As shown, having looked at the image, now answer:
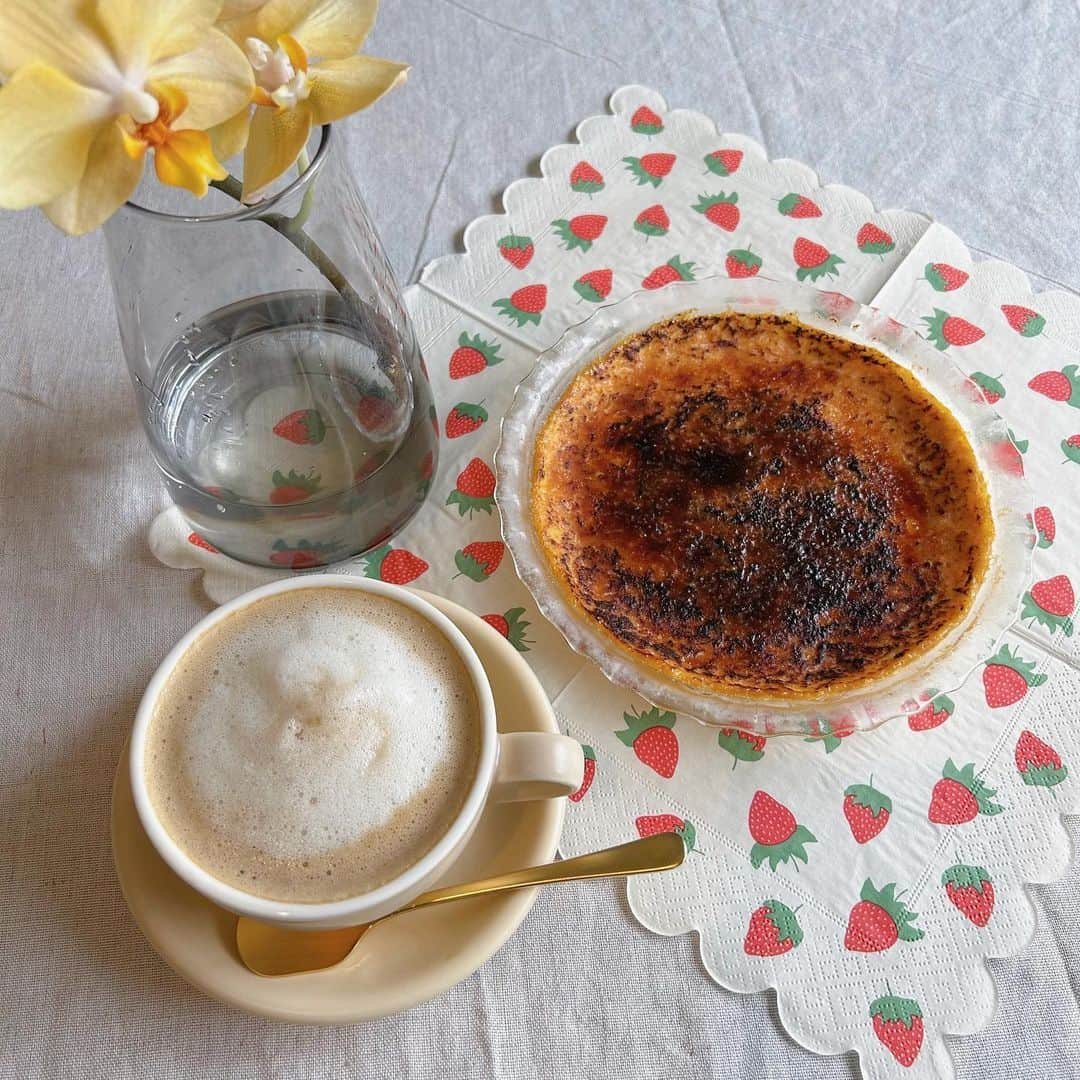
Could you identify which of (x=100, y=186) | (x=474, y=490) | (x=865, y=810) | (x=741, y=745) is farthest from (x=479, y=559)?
(x=100, y=186)

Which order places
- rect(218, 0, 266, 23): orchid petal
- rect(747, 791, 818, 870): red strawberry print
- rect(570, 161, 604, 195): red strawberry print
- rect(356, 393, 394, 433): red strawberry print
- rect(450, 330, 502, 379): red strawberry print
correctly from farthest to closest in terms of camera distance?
1. rect(570, 161, 604, 195): red strawberry print
2. rect(450, 330, 502, 379): red strawberry print
3. rect(356, 393, 394, 433): red strawberry print
4. rect(747, 791, 818, 870): red strawberry print
5. rect(218, 0, 266, 23): orchid petal

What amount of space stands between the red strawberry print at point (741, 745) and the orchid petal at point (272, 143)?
0.52m

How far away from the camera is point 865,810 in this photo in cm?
82

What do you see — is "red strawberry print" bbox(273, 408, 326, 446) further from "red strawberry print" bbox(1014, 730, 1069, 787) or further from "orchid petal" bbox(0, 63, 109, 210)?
"red strawberry print" bbox(1014, 730, 1069, 787)

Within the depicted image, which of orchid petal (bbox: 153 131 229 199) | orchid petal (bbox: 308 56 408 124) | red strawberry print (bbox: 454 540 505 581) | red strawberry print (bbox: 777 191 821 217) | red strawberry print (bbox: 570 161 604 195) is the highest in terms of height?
orchid petal (bbox: 308 56 408 124)

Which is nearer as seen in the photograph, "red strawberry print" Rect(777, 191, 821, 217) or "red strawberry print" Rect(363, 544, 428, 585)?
"red strawberry print" Rect(363, 544, 428, 585)

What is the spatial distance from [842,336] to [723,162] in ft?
0.97

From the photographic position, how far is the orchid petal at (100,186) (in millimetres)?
527

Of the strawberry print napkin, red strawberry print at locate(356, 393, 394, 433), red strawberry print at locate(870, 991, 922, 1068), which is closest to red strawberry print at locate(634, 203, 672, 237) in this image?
the strawberry print napkin

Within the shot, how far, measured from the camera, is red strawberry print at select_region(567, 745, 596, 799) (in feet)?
2.72

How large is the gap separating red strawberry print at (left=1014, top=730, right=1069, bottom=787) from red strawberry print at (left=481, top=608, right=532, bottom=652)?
41 cm

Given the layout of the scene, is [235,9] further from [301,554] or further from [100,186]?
[301,554]

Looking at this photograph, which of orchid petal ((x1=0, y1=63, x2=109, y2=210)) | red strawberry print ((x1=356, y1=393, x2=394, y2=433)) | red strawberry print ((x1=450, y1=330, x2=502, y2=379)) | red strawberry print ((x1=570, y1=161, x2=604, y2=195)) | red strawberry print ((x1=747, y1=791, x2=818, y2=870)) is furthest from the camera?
red strawberry print ((x1=570, y1=161, x2=604, y2=195))

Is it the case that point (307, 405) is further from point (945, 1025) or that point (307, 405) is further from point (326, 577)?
point (945, 1025)
